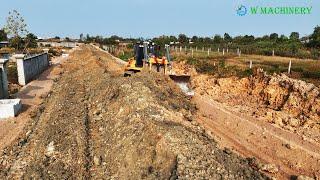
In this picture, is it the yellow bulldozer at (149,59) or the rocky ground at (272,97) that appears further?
the yellow bulldozer at (149,59)

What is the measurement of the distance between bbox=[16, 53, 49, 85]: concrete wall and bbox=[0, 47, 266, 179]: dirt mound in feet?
29.9

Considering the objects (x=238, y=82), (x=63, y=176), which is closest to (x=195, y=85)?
(x=238, y=82)

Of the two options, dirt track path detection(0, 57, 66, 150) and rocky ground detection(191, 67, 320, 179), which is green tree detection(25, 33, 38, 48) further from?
rocky ground detection(191, 67, 320, 179)

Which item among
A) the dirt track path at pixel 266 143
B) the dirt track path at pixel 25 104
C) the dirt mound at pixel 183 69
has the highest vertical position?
the dirt mound at pixel 183 69

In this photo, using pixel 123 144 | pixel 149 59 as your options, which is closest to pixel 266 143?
pixel 123 144

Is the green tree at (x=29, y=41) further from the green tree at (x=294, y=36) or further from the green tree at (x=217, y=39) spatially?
the green tree at (x=294, y=36)

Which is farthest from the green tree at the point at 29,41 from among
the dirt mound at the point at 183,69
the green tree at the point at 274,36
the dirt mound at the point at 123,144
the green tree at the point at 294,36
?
the dirt mound at the point at 123,144

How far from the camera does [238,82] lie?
79.5 feet

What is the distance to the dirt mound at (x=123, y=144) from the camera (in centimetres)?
948

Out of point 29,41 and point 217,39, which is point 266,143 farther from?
point 217,39

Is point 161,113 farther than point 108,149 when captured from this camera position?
Yes

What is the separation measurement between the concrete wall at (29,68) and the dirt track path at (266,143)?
1366 centimetres

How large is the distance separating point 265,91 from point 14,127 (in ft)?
44.3

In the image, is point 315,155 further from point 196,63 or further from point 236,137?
point 196,63
